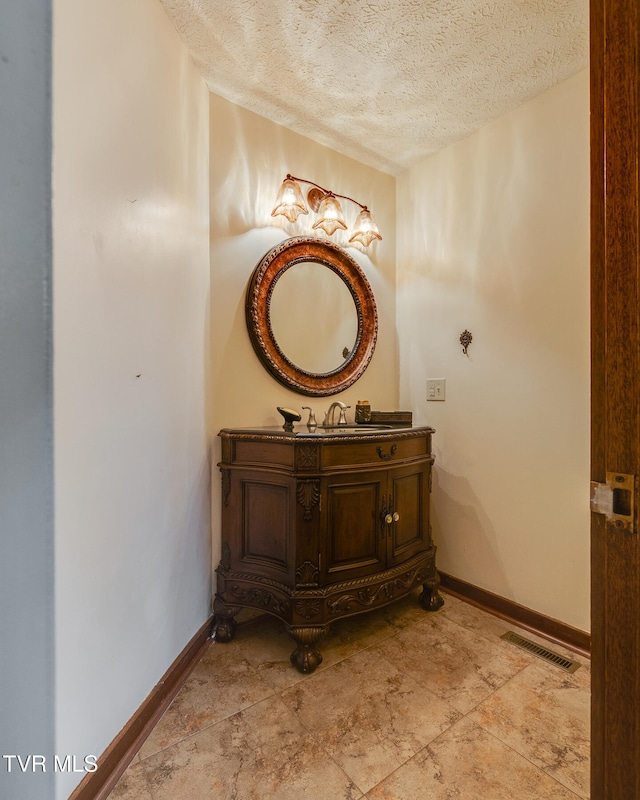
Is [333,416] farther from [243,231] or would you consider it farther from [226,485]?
[243,231]

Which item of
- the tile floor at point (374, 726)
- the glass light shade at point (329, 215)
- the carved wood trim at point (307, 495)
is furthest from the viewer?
the glass light shade at point (329, 215)

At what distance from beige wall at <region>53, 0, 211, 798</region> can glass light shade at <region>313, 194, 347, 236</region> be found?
704 mm

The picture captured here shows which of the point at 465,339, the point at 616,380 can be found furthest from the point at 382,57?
→ the point at 616,380

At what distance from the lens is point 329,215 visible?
210 cm

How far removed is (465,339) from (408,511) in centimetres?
95

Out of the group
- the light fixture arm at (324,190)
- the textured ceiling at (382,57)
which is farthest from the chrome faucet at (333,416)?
the textured ceiling at (382,57)

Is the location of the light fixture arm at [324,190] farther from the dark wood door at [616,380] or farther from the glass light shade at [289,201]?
the dark wood door at [616,380]

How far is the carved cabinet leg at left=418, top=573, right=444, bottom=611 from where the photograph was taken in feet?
6.43

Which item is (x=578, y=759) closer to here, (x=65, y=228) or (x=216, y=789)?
(x=216, y=789)

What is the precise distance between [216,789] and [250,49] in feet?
8.16

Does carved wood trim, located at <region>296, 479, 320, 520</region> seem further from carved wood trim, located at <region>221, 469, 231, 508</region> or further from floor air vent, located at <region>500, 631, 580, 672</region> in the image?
floor air vent, located at <region>500, 631, 580, 672</region>

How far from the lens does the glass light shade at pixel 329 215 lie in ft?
6.89

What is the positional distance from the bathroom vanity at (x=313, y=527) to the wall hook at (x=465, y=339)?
61cm

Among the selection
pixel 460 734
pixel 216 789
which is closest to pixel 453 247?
pixel 460 734
